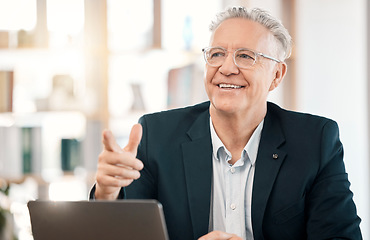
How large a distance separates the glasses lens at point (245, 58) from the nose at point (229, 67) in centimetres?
2

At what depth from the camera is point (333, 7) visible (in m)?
3.66

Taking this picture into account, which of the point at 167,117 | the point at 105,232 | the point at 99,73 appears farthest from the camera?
the point at 99,73

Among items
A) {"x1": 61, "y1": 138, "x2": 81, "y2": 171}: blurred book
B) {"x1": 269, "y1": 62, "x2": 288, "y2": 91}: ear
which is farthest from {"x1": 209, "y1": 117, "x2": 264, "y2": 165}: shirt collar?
{"x1": 61, "y1": 138, "x2": 81, "y2": 171}: blurred book

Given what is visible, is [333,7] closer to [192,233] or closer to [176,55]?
[176,55]

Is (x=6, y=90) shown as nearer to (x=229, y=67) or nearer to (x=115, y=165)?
(x=229, y=67)

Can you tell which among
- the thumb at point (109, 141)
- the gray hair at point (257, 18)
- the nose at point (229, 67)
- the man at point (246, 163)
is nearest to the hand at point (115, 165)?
the thumb at point (109, 141)

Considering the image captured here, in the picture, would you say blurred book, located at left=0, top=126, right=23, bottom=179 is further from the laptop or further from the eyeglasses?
the laptop

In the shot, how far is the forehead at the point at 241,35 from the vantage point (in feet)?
6.31

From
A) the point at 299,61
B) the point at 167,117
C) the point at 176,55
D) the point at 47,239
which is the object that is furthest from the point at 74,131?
the point at 47,239

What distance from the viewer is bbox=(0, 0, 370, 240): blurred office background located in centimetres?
359

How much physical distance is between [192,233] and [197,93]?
186 cm

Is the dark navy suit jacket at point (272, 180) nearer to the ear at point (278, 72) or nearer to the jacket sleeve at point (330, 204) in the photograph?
the jacket sleeve at point (330, 204)

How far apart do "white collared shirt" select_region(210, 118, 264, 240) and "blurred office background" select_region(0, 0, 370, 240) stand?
1680 millimetres

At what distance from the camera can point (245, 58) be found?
1.94m
